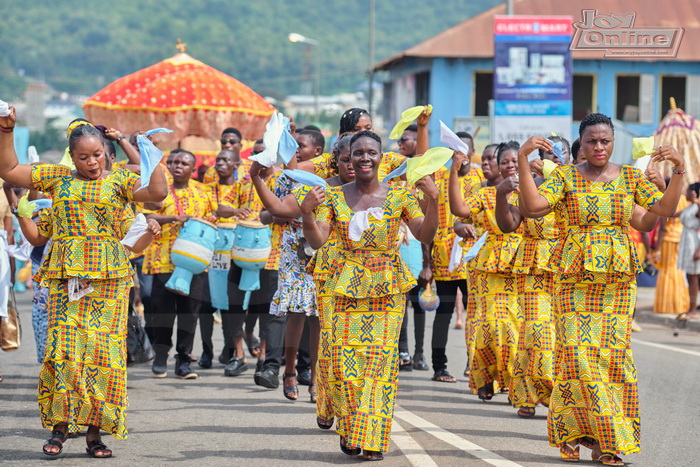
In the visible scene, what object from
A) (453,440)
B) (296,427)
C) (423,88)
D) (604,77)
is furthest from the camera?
(423,88)

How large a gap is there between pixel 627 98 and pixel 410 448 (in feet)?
118

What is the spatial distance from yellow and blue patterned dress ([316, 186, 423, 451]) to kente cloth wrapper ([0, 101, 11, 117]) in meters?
1.84

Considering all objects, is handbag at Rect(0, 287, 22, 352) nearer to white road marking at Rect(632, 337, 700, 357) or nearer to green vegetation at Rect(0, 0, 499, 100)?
white road marking at Rect(632, 337, 700, 357)

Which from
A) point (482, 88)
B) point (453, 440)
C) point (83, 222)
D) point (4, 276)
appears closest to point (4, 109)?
point (83, 222)

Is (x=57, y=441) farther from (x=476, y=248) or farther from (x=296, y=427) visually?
(x=476, y=248)

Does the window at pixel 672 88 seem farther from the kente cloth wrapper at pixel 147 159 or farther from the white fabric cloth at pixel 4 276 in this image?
the kente cloth wrapper at pixel 147 159

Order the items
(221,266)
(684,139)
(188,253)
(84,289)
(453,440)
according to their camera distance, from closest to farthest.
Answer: (84,289), (453,440), (188,253), (221,266), (684,139)

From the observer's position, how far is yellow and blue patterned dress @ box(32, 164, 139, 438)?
6996mm

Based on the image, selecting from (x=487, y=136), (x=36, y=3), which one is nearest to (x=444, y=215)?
(x=487, y=136)

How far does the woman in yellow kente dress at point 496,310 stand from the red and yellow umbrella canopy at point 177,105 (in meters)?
11.8

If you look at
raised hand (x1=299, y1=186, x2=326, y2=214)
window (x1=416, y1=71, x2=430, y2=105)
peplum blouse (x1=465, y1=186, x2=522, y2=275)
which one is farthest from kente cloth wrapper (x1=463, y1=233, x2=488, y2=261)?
window (x1=416, y1=71, x2=430, y2=105)

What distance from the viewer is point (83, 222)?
7074 millimetres

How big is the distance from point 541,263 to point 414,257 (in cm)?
199

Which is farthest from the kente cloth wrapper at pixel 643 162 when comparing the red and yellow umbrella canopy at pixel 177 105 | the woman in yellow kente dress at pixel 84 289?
the red and yellow umbrella canopy at pixel 177 105
